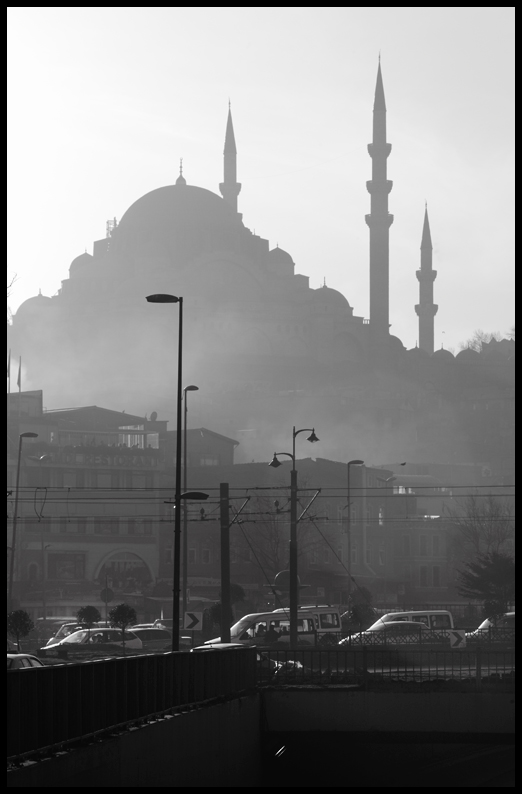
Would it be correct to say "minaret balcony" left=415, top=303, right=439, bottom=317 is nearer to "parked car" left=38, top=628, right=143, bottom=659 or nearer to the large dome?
the large dome

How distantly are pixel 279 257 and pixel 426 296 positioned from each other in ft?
49.3

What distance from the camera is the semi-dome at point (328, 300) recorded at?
4540 inches

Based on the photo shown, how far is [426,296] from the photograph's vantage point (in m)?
113

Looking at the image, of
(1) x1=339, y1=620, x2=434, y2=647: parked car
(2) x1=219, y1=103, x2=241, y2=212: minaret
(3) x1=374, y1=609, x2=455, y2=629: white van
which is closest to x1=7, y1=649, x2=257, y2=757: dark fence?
(1) x1=339, y1=620, x2=434, y2=647: parked car

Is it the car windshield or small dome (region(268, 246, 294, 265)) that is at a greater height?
small dome (region(268, 246, 294, 265))

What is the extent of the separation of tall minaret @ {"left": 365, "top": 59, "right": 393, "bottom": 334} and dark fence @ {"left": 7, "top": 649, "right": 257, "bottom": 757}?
273 feet

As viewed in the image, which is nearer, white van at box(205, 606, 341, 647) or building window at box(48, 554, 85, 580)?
white van at box(205, 606, 341, 647)

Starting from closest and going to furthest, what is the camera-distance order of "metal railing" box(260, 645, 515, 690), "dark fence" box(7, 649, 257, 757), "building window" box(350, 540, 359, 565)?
"dark fence" box(7, 649, 257, 757) < "metal railing" box(260, 645, 515, 690) < "building window" box(350, 540, 359, 565)

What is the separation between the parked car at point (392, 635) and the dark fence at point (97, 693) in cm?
1024

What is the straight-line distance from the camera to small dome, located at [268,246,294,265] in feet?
392

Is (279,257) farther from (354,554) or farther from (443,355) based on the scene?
(354,554)

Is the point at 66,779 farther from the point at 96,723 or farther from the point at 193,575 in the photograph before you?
the point at 193,575

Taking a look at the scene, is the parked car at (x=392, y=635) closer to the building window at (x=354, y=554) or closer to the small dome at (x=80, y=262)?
the building window at (x=354, y=554)

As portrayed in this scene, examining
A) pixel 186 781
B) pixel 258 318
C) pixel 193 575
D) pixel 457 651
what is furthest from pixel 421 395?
pixel 186 781
